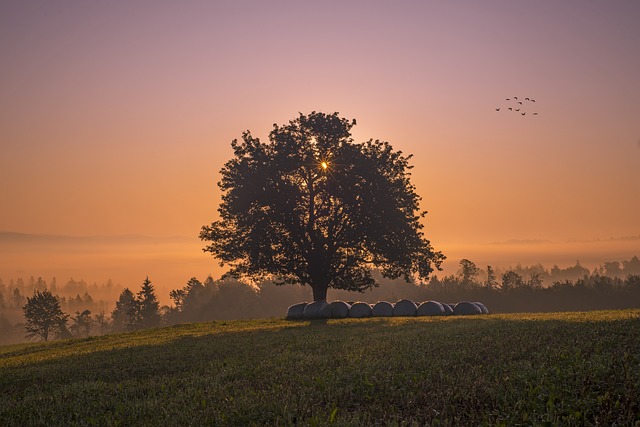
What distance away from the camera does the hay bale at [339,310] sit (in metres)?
54.2

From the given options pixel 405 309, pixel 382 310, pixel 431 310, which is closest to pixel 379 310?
pixel 382 310

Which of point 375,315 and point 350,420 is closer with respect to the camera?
point 350,420

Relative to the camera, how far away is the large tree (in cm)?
5316

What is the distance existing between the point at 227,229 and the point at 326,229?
10571 millimetres

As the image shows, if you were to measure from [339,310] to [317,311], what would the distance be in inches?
90.7

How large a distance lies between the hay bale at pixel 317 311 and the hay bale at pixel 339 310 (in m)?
0.52

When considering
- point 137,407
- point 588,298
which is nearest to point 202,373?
point 137,407

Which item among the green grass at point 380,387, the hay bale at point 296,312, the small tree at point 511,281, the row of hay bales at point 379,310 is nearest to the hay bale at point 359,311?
the row of hay bales at point 379,310

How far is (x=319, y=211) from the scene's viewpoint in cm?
5544

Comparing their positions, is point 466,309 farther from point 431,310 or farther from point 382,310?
point 382,310

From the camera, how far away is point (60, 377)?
1791cm

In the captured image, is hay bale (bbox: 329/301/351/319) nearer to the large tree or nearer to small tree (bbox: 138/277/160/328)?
the large tree

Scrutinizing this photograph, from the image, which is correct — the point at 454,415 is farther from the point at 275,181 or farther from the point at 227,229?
the point at 227,229

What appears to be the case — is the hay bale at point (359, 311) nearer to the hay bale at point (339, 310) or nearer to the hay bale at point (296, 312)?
the hay bale at point (339, 310)
